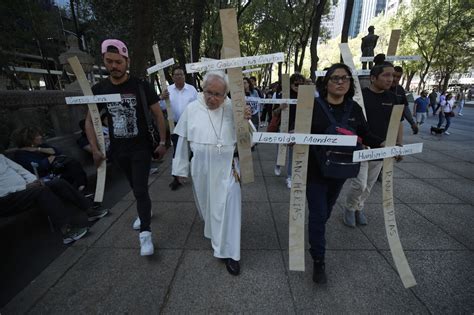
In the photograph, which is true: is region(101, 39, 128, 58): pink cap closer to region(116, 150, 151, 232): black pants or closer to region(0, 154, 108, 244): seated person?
region(116, 150, 151, 232): black pants

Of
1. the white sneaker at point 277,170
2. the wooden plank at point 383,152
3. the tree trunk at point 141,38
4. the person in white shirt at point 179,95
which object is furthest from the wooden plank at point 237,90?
the tree trunk at point 141,38

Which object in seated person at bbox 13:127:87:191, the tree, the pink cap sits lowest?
seated person at bbox 13:127:87:191

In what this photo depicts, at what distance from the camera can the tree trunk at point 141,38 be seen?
610cm

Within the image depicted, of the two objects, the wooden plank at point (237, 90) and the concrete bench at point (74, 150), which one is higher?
the wooden plank at point (237, 90)

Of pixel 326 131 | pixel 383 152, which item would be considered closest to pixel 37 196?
pixel 326 131

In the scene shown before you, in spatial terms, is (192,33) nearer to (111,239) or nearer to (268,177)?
(268,177)

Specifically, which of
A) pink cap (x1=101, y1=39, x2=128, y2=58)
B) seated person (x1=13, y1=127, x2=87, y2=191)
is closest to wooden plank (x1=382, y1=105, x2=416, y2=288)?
pink cap (x1=101, y1=39, x2=128, y2=58)

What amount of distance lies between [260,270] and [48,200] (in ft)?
8.06

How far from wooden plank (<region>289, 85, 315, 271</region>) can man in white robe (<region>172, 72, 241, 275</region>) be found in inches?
20.5

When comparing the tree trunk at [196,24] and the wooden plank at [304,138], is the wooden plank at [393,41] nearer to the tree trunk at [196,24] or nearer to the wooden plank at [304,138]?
the wooden plank at [304,138]

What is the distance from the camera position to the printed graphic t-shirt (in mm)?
2584

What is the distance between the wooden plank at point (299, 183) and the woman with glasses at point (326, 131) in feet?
0.51

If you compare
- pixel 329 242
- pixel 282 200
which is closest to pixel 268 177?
pixel 282 200

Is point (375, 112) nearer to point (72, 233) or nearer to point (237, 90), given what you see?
point (237, 90)
